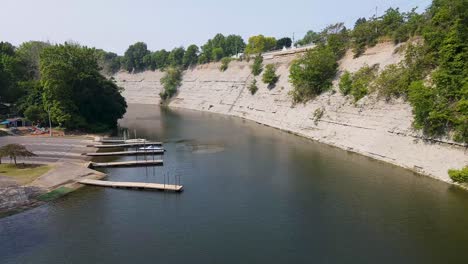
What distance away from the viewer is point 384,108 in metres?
48.0

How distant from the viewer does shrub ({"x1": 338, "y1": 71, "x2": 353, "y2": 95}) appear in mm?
57906

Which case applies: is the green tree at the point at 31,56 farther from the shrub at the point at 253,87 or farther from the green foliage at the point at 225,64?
the green foliage at the point at 225,64

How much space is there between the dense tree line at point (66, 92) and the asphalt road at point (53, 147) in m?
5.77

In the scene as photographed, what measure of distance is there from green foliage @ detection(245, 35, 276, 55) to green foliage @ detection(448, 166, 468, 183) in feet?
351

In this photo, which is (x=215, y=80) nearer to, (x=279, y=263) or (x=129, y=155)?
(x=129, y=155)

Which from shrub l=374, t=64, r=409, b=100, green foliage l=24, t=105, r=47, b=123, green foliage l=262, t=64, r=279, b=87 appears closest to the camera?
shrub l=374, t=64, r=409, b=100

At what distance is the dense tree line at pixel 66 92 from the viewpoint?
191 ft

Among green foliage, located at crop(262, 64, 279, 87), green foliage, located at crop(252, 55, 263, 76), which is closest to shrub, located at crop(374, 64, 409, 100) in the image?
green foliage, located at crop(262, 64, 279, 87)

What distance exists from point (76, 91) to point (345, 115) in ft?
150

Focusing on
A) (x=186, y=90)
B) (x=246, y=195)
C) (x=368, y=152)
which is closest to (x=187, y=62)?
(x=186, y=90)

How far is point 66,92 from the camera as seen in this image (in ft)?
193

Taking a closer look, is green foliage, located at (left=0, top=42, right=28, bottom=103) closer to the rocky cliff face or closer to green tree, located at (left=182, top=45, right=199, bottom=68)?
the rocky cliff face

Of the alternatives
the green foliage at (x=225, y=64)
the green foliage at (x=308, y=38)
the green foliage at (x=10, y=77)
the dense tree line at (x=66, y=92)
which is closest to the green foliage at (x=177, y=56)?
the green foliage at (x=225, y=64)

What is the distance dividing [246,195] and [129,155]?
23.2m
